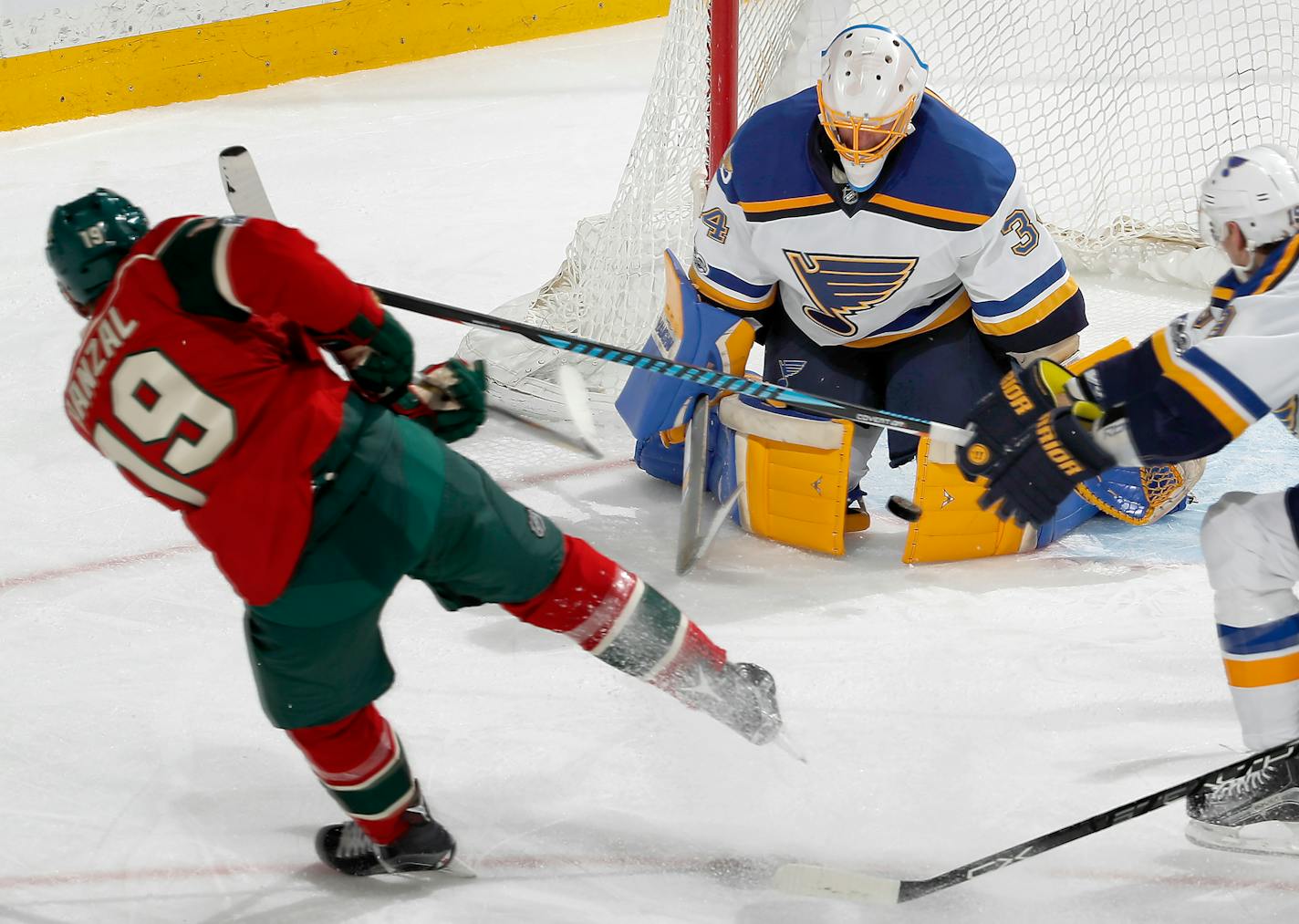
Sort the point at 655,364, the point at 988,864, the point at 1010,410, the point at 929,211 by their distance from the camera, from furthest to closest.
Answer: the point at 929,211 < the point at 655,364 < the point at 1010,410 < the point at 988,864

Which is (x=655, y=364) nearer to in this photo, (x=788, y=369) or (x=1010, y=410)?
(x=1010, y=410)

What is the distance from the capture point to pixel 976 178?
8.45ft

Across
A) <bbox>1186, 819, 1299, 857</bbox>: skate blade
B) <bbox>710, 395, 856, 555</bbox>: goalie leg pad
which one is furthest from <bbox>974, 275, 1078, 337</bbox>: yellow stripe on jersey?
<bbox>1186, 819, 1299, 857</bbox>: skate blade

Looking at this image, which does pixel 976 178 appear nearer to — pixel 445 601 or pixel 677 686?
pixel 677 686

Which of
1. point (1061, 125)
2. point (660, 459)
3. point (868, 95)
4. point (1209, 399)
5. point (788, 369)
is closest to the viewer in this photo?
point (1209, 399)

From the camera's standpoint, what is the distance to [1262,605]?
71.2 inches

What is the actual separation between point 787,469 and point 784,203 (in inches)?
20.4

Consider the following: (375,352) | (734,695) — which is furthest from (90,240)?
(734,695)

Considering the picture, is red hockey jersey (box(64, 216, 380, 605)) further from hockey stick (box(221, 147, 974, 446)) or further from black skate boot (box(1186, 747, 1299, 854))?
black skate boot (box(1186, 747, 1299, 854))

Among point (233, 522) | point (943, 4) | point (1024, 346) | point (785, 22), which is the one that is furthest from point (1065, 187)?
point (233, 522)

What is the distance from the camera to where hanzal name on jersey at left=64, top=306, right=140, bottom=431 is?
1.55 metres

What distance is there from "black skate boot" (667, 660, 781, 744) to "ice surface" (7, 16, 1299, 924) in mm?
119

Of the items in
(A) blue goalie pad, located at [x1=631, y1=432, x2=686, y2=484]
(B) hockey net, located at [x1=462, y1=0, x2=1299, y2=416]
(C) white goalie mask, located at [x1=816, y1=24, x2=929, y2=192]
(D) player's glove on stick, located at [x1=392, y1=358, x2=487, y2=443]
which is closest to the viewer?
(D) player's glove on stick, located at [x1=392, y1=358, x2=487, y2=443]

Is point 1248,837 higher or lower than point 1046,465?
lower
